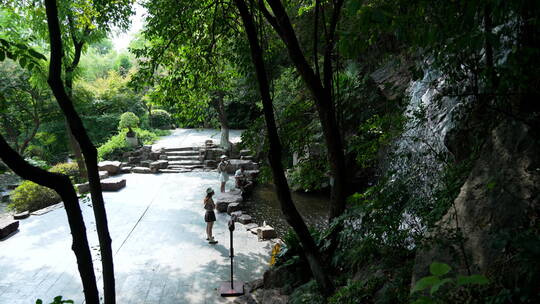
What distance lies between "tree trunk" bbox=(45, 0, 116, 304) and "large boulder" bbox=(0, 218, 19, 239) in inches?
324

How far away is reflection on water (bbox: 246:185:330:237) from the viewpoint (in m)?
11.2

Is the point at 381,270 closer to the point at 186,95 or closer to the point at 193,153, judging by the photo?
the point at 186,95

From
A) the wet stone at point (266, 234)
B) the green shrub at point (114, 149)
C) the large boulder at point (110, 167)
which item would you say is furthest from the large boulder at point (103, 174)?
the wet stone at point (266, 234)

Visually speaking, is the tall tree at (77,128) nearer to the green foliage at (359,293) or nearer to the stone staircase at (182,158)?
the green foliage at (359,293)

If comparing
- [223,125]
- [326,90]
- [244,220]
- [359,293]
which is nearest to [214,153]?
[223,125]

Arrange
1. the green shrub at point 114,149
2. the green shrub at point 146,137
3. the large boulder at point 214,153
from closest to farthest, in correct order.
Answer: the large boulder at point 214,153 < the green shrub at point 114,149 < the green shrub at point 146,137

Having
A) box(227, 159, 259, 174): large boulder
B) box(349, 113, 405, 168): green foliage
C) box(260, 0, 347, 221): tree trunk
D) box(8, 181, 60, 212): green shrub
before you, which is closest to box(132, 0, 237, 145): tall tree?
box(260, 0, 347, 221): tree trunk

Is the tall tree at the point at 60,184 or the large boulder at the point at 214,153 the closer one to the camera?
the tall tree at the point at 60,184

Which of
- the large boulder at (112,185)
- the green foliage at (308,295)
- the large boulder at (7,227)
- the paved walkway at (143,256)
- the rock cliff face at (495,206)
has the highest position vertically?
the rock cliff face at (495,206)

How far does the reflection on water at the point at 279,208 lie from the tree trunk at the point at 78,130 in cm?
741

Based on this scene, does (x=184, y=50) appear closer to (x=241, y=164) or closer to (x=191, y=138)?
(x=241, y=164)

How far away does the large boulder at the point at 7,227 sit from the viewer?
372 inches

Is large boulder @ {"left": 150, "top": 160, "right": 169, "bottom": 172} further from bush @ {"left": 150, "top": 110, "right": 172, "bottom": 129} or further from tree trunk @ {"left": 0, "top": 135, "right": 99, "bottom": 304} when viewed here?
tree trunk @ {"left": 0, "top": 135, "right": 99, "bottom": 304}

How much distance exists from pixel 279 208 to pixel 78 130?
9808mm
